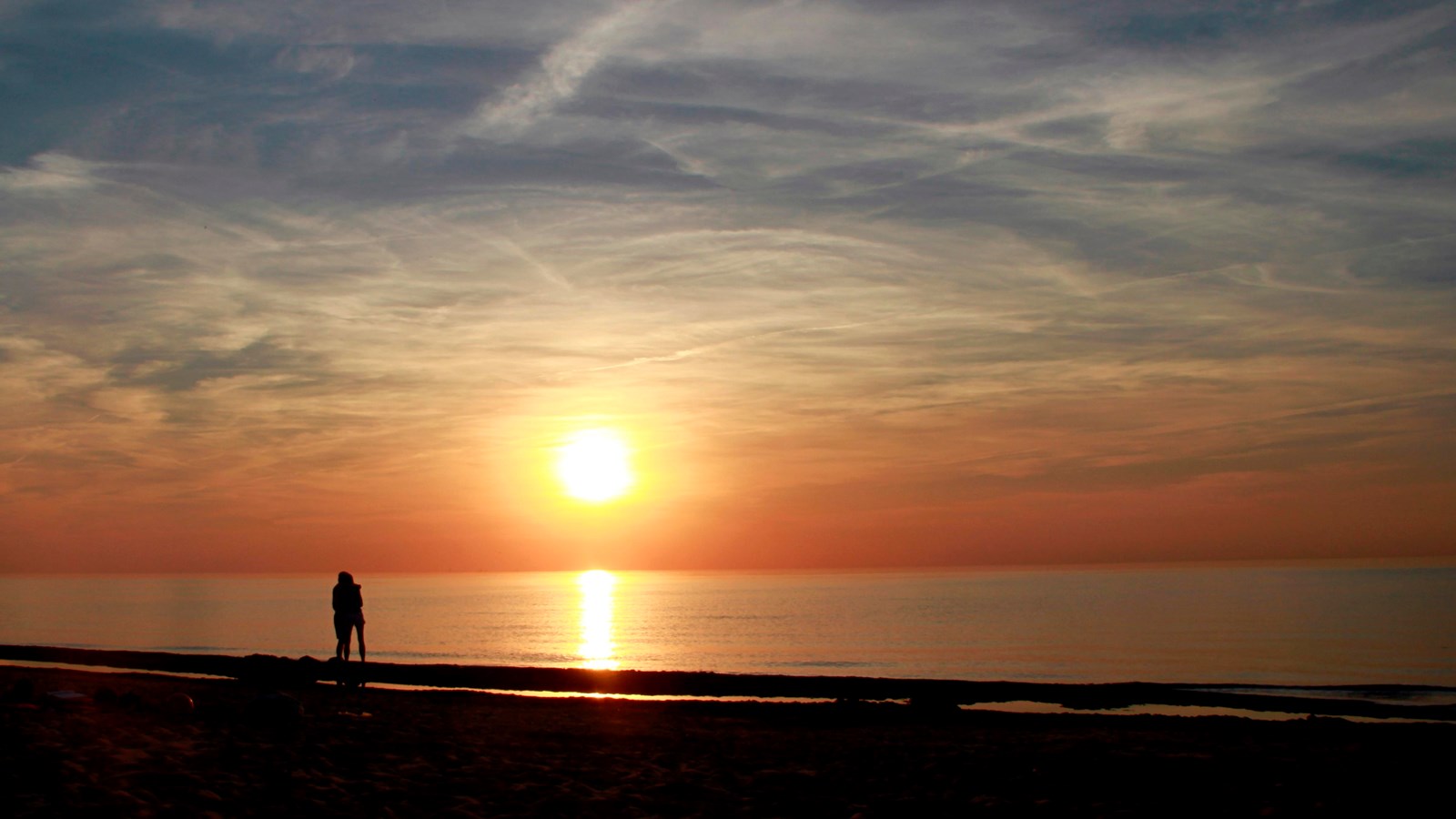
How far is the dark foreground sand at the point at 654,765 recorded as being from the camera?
→ 909 cm

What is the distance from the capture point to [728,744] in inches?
551

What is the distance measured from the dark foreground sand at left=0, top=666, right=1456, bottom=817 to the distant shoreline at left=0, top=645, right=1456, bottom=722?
5847mm

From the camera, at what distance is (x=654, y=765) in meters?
12.1

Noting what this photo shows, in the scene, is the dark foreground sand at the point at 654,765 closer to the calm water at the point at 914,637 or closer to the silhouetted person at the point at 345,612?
the silhouetted person at the point at 345,612

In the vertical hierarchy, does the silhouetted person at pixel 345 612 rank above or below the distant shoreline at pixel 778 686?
above

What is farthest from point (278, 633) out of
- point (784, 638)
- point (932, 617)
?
point (932, 617)

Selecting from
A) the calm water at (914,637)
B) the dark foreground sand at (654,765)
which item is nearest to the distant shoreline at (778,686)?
the dark foreground sand at (654,765)

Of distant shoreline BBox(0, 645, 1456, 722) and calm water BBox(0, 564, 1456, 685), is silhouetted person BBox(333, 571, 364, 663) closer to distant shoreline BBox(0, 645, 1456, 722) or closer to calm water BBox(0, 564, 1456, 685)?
distant shoreline BBox(0, 645, 1456, 722)

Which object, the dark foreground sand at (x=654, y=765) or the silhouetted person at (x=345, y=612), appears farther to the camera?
the silhouetted person at (x=345, y=612)

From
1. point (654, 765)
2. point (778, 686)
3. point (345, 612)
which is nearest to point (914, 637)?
point (778, 686)

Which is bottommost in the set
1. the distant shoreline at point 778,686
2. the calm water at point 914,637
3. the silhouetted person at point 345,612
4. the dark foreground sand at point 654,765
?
the calm water at point 914,637

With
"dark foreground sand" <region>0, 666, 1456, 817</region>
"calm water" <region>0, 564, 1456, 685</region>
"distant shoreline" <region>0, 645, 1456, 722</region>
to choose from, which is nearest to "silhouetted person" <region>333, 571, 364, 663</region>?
"distant shoreline" <region>0, 645, 1456, 722</region>

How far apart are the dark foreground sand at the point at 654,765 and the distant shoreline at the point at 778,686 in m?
5.85

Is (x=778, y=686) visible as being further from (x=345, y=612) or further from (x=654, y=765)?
(x=654, y=765)
